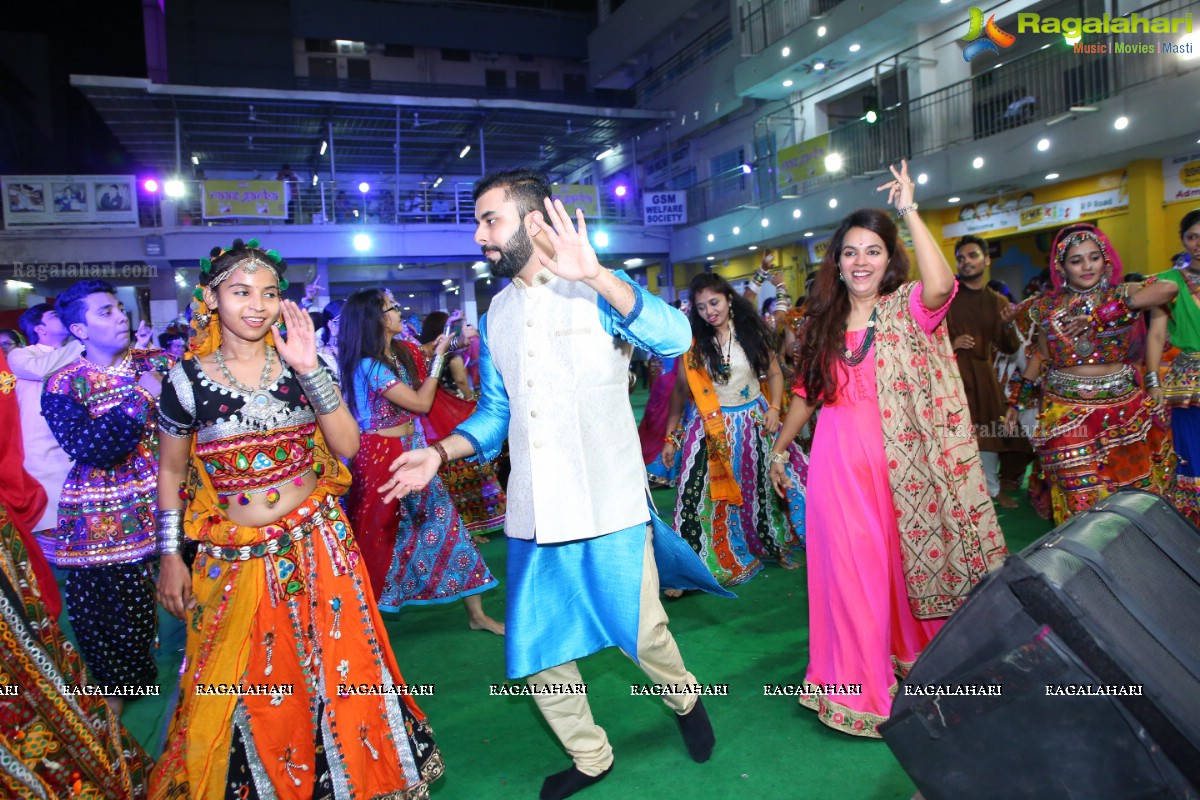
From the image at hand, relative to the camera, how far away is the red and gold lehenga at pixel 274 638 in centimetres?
237

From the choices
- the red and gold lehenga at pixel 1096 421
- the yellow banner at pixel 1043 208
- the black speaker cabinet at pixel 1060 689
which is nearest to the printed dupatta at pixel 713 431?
the red and gold lehenga at pixel 1096 421

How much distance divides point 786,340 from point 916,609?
3.82m

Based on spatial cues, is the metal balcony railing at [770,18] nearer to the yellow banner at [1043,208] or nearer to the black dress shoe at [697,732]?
the yellow banner at [1043,208]

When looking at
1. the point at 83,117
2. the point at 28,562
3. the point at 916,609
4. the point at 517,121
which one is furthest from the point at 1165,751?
the point at 83,117

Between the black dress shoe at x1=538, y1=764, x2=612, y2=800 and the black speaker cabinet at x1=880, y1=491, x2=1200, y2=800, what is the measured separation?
1305 millimetres

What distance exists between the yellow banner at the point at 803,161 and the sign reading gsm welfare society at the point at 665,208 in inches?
170

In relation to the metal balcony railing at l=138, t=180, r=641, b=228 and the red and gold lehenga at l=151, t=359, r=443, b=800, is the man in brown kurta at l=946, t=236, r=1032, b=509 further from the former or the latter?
the metal balcony railing at l=138, t=180, r=641, b=228

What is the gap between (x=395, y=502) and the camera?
14.2 feet

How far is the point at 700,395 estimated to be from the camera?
4.50 meters

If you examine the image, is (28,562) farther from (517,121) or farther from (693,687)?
(517,121)

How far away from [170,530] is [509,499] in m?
1.06

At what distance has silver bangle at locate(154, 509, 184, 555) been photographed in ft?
8.22

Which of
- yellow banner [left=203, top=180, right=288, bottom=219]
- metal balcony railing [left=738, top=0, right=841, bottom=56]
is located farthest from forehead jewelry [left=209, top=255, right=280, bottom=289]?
metal balcony railing [left=738, top=0, right=841, bottom=56]

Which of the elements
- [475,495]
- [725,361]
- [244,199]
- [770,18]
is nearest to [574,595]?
[725,361]
